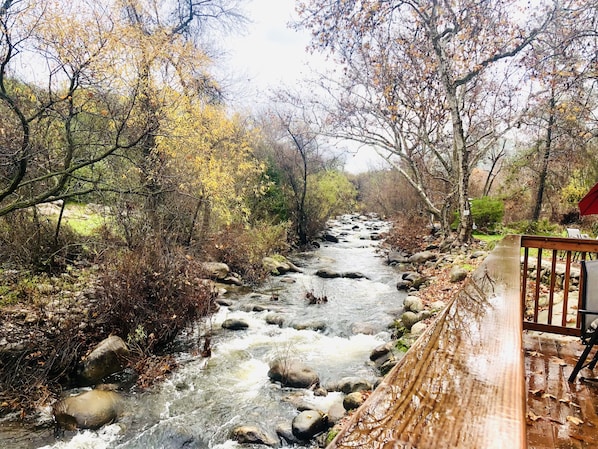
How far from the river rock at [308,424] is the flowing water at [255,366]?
27 centimetres

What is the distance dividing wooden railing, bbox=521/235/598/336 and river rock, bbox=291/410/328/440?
98.1 inches

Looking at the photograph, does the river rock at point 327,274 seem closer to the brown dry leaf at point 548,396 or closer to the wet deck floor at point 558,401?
the wet deck floor at point 558,401

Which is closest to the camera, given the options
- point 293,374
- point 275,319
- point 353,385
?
point 353,385

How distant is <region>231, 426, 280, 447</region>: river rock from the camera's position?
4.23 m

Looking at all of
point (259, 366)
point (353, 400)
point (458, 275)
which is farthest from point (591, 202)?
point (259, 366)

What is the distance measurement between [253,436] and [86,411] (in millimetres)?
1986

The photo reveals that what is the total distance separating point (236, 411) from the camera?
4879 millimetres

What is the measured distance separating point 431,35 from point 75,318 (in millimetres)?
11160

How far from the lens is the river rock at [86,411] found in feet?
14.3

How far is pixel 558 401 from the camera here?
2.86 meters

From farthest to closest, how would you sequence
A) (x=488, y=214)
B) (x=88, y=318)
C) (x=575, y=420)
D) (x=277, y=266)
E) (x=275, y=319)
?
(x=488, y=214), (x=277, y=266), (x=275, y=319), (x=88, y=318), (x=575, y=420)

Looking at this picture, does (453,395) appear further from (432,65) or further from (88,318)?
(432,65)

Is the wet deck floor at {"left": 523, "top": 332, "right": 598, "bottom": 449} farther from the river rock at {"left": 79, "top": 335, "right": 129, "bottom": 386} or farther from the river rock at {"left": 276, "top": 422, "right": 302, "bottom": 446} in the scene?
the river rock at {"left": 79, "top": 335, "right": 129, "bottom": 386}

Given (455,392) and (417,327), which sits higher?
(455,392)
